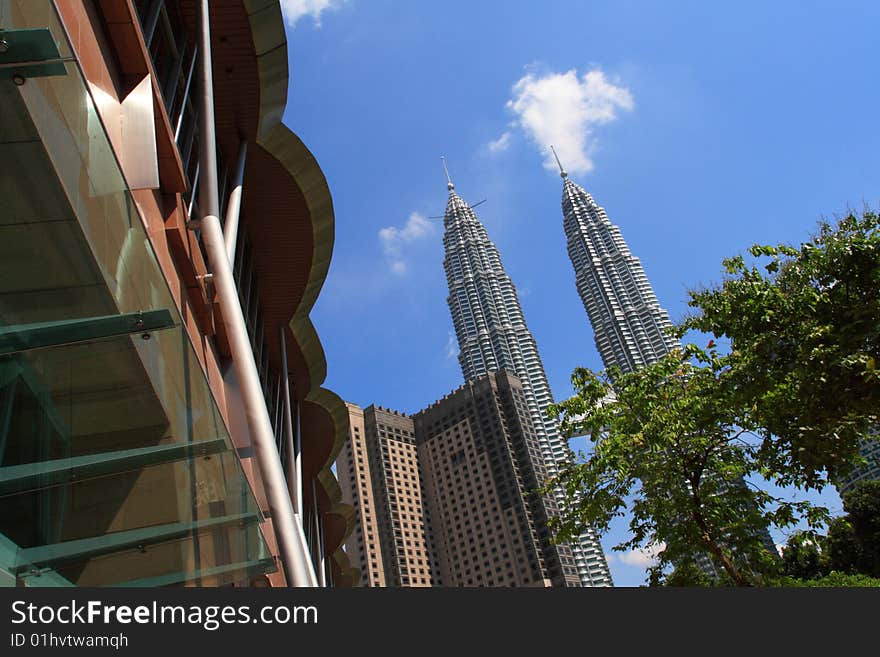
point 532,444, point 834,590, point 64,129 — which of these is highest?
point 532,444

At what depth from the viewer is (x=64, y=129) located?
10.0 ft

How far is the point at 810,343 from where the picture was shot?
958 cm

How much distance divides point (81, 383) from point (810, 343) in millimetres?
9610

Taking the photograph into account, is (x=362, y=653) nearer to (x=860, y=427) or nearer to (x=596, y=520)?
(x=860, y=427)

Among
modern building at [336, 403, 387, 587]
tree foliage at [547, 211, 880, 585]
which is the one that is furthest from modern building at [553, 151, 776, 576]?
tree foliage at [547, 211, 880, 585]

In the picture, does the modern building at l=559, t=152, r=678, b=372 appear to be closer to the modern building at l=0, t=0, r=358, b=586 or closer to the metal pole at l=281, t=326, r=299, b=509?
the metal pole at l=281, t=326, r=299, b=509

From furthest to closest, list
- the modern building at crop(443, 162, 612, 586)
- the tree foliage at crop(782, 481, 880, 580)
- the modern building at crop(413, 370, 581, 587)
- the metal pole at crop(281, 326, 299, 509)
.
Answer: the modern building at crop(443, 162, 612, 586) < the modern building at crop(413, 370, 581, 587) < the tree foliage at crop(782, 481, 880, 580) < the metal pole at crop(281, 326, 299, 509)

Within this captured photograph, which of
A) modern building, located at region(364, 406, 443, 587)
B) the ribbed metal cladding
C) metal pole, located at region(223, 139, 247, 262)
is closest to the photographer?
metal pole, located at region(223, 139, 247, 262)

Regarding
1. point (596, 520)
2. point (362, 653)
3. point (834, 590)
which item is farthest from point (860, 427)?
point (362, 653)

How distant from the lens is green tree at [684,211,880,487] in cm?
927

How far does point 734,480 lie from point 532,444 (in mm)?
94369

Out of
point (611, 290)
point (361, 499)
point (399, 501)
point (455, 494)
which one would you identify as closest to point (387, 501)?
point (399, 501)

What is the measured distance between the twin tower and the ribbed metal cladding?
0.24 metres

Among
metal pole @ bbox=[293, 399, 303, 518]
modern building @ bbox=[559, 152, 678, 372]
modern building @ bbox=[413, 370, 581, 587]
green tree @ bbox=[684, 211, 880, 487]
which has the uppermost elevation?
modern building @ bbox=[559, 152, 678, 372]
